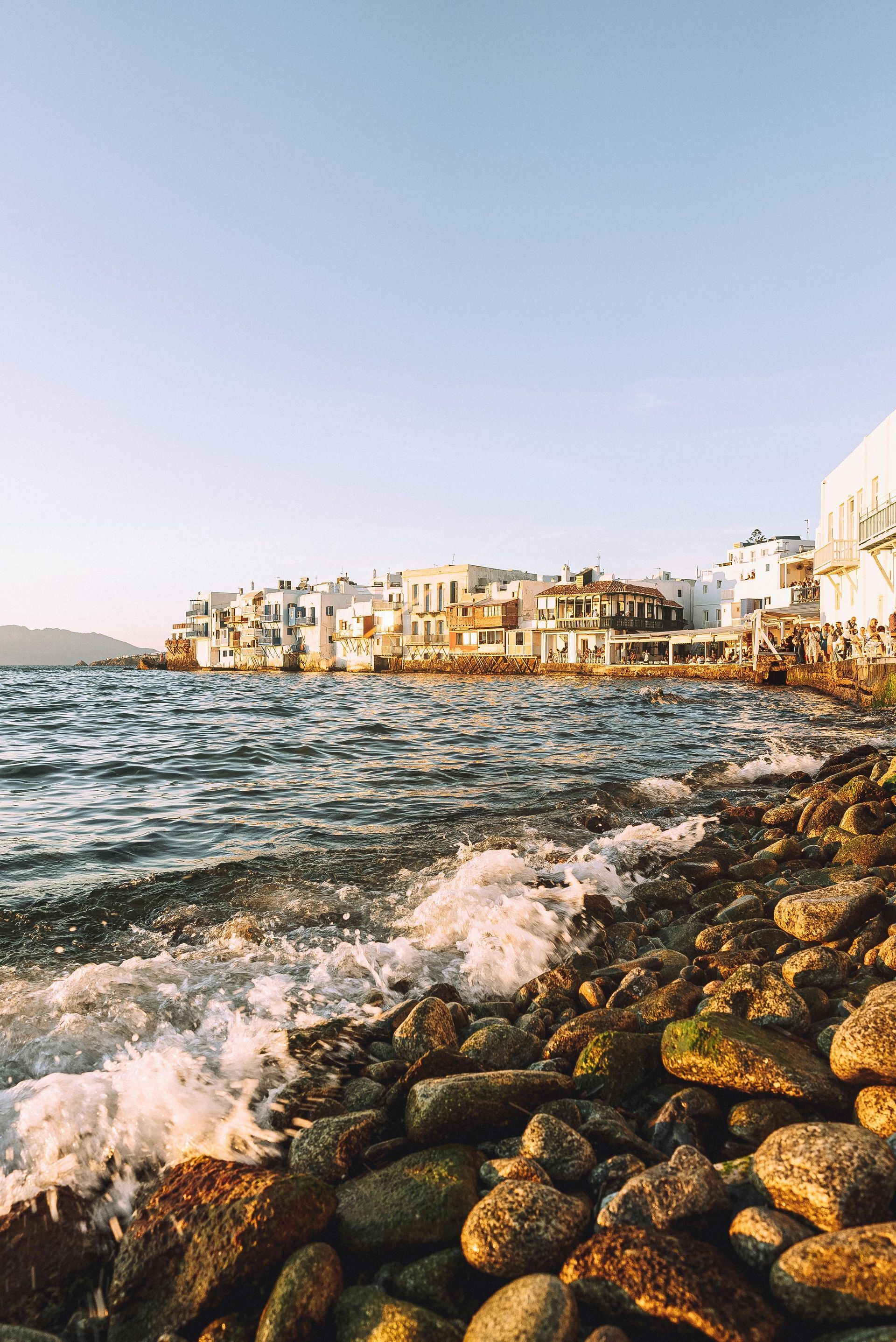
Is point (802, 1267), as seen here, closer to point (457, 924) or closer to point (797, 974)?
point (797, 974)

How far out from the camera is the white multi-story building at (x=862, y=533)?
28.2 m

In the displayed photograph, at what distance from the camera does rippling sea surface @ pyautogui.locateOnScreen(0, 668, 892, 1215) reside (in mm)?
3627

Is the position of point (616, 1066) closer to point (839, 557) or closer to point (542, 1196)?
point (542, 1196)

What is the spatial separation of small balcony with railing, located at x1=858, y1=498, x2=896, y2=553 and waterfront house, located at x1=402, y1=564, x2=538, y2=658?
165 feet

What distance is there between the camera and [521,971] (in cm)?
538

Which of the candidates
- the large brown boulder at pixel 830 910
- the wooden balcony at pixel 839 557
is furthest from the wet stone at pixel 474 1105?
the wooden balcony at pixel 839 557

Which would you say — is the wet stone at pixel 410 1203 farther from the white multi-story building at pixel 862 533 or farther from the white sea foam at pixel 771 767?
the white multi-story building at pixel 862 533

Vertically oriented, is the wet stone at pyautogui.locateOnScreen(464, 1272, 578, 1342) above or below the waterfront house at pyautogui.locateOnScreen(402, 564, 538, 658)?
below

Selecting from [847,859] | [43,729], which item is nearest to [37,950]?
[847,859]

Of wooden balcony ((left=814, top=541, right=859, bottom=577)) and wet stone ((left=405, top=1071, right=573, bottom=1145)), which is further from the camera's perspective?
wooden balcony ((left=814, top=541, right=859, bottom=577))

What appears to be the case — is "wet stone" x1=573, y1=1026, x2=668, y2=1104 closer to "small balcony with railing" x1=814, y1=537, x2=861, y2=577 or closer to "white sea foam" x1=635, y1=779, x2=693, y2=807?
"white sea foam" x1=635, y1=779, x2=693, y2=807

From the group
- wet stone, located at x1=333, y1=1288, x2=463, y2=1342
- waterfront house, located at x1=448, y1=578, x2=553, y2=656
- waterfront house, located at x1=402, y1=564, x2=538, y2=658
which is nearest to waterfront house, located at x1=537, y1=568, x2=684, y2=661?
waterfront house, located at x1=448, y1=578, x2=553, y2=656

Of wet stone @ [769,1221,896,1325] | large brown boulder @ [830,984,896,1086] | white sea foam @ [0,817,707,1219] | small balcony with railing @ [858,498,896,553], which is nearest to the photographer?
wet stone @ [769,1221,896,1325]

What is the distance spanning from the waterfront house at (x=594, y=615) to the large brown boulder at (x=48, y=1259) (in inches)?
2385
